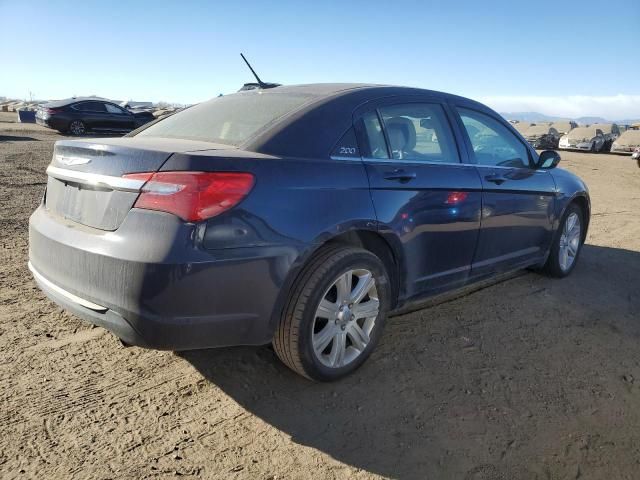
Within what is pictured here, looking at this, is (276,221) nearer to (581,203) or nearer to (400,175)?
(400,175)

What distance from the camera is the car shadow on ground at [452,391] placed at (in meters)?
2.33

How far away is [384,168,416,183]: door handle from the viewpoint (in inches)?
116

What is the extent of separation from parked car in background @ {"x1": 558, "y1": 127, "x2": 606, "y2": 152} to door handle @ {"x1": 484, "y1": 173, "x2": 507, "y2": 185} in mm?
26657

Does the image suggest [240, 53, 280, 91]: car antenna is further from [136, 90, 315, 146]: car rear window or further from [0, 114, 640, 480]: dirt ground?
[0, 114, 640, 480]: dirt ground

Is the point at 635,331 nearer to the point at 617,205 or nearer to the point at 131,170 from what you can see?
the point at 131,170

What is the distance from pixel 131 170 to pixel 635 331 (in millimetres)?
3685

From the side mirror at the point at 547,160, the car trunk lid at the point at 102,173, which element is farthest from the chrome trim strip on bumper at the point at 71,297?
the side mirror at the point at 547,160

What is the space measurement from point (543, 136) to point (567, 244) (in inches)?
1080

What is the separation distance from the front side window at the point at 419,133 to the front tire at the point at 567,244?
6.14ft

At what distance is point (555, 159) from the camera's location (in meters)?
4.43

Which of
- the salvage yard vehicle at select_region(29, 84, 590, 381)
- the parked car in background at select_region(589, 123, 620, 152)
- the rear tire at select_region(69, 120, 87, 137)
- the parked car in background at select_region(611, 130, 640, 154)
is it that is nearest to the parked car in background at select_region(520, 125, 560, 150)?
the parked car in background at select_region(589, 123, 620, 152)

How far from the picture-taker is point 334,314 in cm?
275

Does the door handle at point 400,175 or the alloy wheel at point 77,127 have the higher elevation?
the door handle at point 400,175

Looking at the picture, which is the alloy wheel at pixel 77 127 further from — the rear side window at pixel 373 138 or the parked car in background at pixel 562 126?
the parked car in background at pixel 562 126
